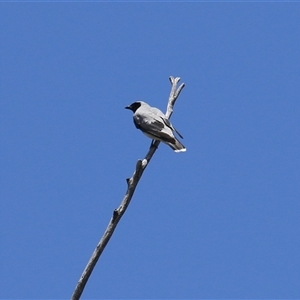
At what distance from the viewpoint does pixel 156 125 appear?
8609mm

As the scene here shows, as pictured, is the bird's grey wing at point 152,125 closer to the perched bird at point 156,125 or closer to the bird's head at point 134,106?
the perched bird at point 156,125

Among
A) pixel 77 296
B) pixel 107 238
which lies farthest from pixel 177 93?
pixel 77 296

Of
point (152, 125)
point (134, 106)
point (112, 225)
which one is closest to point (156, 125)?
point (152, 125)

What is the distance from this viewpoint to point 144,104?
991cm

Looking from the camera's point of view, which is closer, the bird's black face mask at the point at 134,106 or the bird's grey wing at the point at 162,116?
the bird's grey wing at the point at 162,116

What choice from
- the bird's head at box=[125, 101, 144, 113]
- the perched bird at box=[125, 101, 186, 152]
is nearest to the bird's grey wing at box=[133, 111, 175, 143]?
the perched bird at box=[125, 101, 186, 152]

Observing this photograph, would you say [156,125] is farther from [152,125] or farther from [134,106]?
[134,106]

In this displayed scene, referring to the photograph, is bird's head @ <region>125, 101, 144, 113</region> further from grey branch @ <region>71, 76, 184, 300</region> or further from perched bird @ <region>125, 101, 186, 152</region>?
grey branch @ <region>71, 76, 184, 300</region>

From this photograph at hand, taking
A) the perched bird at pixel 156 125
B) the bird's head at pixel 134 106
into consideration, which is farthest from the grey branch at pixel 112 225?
the bird's head at pixel 134 106

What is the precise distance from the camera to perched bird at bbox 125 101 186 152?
27.3ft

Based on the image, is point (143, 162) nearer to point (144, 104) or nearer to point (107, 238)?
point (107, 238)

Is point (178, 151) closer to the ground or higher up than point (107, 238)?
higher up

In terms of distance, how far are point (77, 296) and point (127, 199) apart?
1148 millimetres

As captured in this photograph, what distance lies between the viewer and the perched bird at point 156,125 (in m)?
8.32
